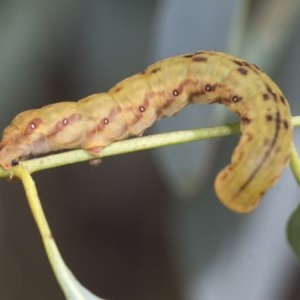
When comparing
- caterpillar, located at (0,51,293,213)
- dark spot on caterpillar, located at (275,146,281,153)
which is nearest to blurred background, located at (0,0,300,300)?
caterpillar, located at (0,51,293,213)

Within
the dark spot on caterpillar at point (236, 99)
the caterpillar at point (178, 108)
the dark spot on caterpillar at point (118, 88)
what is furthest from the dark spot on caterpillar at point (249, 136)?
the dark spot on caterpillar at point (118, 88)

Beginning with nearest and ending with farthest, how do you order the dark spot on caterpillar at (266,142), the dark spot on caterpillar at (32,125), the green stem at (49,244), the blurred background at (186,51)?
the green stem at (49,244)
the dark spot on caterpillar at (266,142)
the dark spot on caterpillar at (32,125)
the blurred background at (186,51)

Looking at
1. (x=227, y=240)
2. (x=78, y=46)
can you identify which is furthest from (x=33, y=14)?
(x=227, y=240)

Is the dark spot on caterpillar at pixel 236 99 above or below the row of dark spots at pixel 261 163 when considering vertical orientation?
above

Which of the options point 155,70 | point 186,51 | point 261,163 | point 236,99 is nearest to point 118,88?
point 155,70

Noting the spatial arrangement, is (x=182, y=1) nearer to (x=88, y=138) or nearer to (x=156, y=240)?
(x=88, y=138)

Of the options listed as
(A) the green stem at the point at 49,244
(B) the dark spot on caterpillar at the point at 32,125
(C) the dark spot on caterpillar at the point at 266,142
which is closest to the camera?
(A) the green stem at the point at 49,244

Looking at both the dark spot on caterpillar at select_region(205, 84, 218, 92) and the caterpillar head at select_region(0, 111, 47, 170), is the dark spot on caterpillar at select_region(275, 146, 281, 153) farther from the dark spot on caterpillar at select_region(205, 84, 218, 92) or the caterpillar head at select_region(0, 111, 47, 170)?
the caterpillar head at select_region(0, 111, 47, 170)

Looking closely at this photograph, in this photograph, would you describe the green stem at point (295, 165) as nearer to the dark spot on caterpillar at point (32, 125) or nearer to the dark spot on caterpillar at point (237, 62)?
the dark spot on caterpillar at point (237, 62)

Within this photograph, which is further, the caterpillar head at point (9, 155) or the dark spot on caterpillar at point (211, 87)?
the dark spot on caterpillar at point (211, 87)
